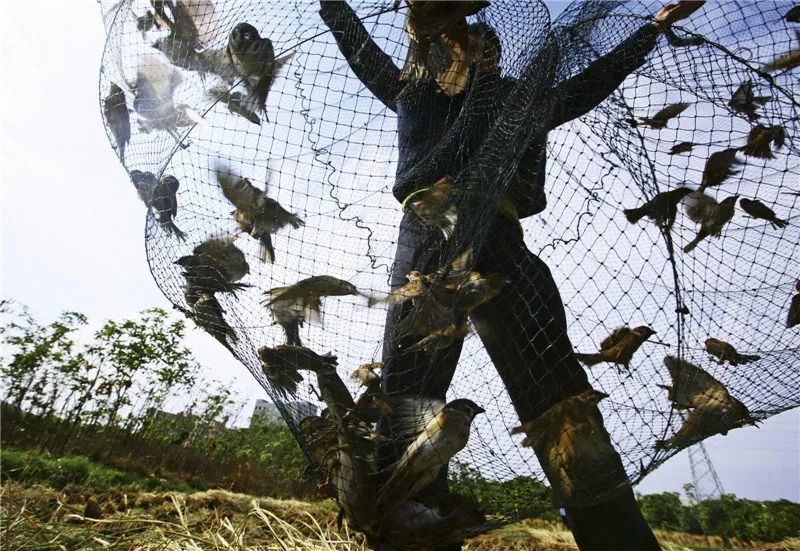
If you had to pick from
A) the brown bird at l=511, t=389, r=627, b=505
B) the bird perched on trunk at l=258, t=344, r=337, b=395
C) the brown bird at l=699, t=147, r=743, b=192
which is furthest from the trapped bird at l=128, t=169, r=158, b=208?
the brown bird at l=699, t=147, r=743, b=192

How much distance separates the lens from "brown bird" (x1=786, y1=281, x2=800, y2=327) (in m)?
1.11

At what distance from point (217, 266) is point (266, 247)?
135 mm

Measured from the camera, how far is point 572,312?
1.21m

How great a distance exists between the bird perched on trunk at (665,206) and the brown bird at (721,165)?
6 cm

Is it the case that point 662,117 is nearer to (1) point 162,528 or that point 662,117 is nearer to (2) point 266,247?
(2) point 266,247

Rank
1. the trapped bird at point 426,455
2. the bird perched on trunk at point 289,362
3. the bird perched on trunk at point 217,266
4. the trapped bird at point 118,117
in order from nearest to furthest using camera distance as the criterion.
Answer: the trapped bird at point 426,455 → the bird perched on trunk at point 289,362 → the bird perched on trunk at point 217,266 → the trapped bird at point 118,117

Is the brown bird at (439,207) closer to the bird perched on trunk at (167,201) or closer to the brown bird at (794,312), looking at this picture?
the bird perched on trunk at (167,201)

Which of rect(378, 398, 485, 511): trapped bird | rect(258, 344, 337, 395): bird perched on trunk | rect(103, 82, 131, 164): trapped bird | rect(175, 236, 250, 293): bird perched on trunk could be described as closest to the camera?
rect(378, 398, 485, 511): trapped bird

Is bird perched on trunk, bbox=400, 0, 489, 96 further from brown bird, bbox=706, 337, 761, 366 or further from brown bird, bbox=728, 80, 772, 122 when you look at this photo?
brown bird, bbox=706, 337, 761, 366

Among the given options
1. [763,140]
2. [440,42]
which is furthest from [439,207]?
[763,140]

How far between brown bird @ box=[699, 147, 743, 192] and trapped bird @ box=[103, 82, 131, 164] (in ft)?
4.92

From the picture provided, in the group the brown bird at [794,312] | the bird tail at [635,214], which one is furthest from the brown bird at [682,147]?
the brown bird at [794,312]

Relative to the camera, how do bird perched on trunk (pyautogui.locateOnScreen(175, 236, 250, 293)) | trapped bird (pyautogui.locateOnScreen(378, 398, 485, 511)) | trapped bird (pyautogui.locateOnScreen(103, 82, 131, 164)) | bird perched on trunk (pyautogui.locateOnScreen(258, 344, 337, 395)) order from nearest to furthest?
trapped bird (pyautogui.locateOnScreen(378, 398, 485, 511)) → bird perched on trunk (pyautogui.locateOnScreen(258, 344, 337, 395)) → bird perched on trunk (pyautogui.locateOnScreen(175, 236, 250, 293)) → trapped bird (pyautogui.locateOnScreen(103, 82, 131, 164))

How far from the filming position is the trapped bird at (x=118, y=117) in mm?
1367
